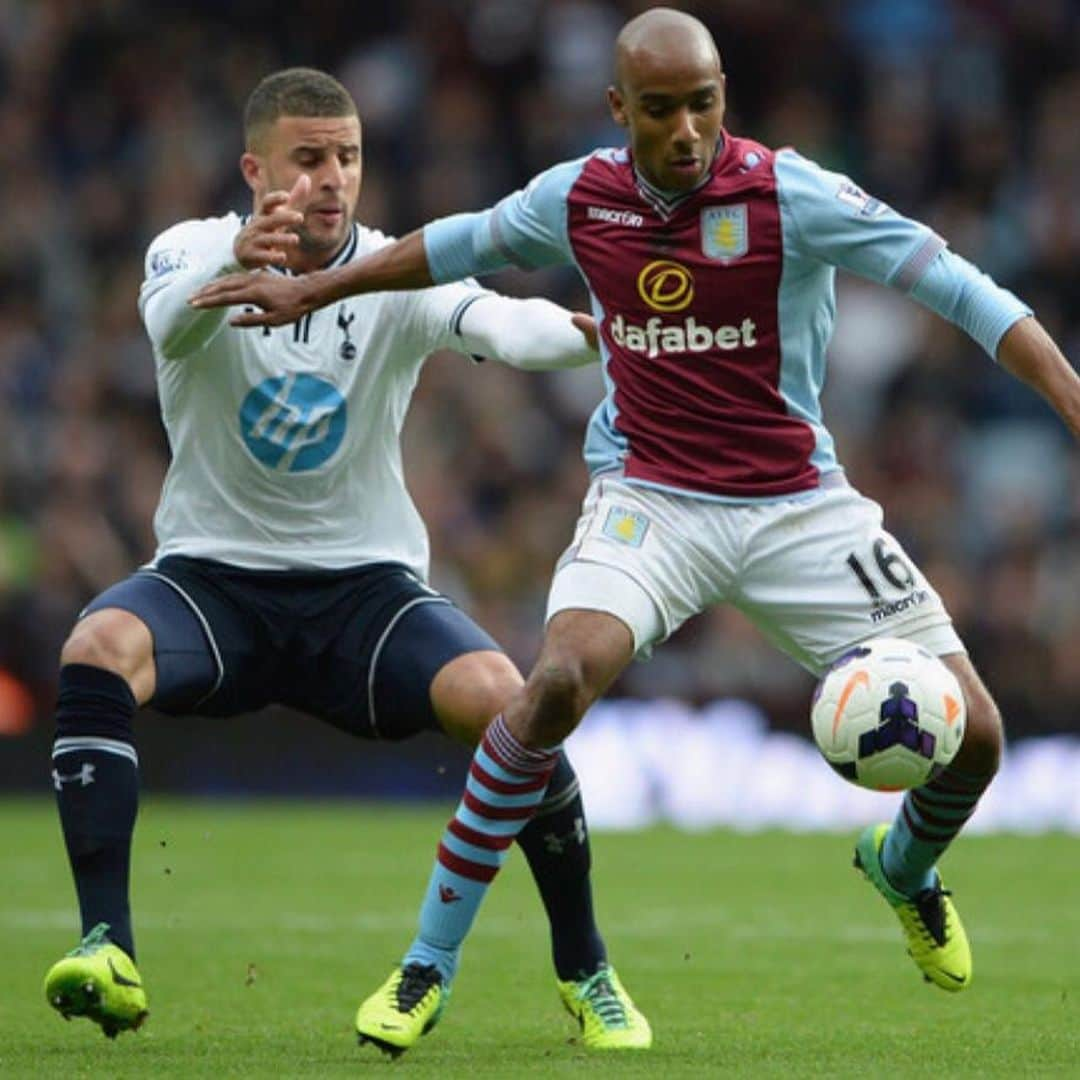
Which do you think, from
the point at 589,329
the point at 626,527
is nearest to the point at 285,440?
the point at 589,329

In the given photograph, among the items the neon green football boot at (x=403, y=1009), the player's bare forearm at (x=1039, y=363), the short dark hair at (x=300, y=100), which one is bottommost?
the neon green football boot at (x=403, y=1009)

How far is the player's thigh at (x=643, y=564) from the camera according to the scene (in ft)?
21.3

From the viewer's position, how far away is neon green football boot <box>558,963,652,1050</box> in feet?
21.5

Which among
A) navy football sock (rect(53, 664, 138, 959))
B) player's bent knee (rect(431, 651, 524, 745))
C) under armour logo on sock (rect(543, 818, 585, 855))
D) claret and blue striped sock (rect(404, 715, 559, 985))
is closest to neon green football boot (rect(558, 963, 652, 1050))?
under armour logo on sock (rect(543, 818, 585, 855))

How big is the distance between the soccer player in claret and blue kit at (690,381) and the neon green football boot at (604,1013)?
0.45 metres

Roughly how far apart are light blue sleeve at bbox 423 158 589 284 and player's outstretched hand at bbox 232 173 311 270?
0.35 m

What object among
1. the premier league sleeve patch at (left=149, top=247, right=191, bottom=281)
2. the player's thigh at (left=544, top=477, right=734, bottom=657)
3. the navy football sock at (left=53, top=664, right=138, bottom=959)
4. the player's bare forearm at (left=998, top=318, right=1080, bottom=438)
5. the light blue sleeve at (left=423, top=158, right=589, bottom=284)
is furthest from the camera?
→ the premier league sleeve patch at (left=149, top=247, right=191, bottom=281)

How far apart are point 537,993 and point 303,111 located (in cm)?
260

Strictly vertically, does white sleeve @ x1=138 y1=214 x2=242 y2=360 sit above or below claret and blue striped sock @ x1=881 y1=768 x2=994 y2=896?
above

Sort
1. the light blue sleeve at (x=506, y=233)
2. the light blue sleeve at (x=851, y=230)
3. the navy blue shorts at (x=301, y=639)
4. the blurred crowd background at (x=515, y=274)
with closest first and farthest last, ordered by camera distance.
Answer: the light blue sleeve at (x=851, y=230), the light blue sleeve at (x=506, y=233), the navy blue shorts at (x=301, y=639), the blurred crowd background at (x=515, y=274)

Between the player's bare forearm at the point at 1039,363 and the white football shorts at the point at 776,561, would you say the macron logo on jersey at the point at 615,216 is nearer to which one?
the white football shorts at the point at 776,561

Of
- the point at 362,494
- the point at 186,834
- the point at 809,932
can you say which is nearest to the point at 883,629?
the point at 362,494

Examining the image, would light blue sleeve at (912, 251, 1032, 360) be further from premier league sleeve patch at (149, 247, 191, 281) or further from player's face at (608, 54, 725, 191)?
premier league sleeve patch at (149, 247, 191, 281)

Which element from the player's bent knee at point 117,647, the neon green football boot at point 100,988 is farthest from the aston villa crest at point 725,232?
the neon green football boot at point 100,988
